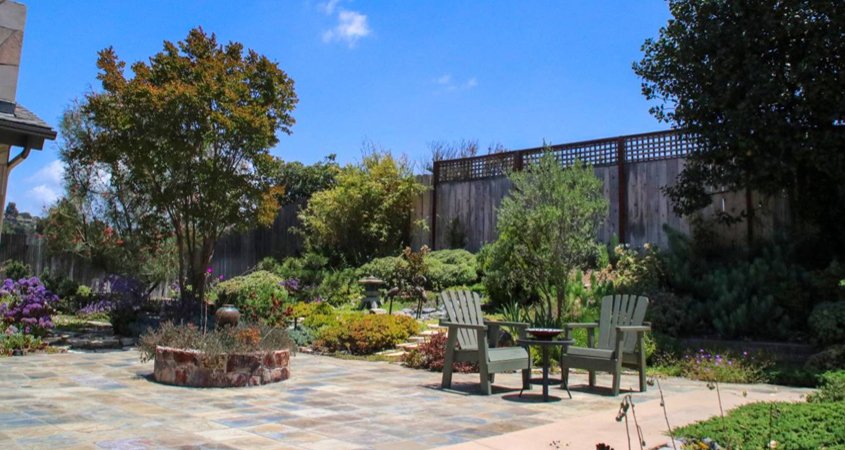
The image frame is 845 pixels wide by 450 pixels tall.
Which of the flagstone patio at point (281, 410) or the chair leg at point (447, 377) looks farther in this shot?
the chair leg at point (447, 377)

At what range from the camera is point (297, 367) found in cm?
764

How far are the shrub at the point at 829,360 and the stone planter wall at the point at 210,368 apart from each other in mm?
5741

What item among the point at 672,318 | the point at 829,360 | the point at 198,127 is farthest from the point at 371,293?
the point at 829,360

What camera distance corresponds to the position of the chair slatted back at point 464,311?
6.27 metres

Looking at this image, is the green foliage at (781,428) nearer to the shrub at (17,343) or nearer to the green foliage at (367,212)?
the shrub at (17,343)

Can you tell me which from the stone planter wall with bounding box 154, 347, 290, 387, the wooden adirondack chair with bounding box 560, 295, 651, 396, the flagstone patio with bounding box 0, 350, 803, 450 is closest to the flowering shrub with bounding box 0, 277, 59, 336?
the flagstone patio with bounding box 0, 350, 803, 450

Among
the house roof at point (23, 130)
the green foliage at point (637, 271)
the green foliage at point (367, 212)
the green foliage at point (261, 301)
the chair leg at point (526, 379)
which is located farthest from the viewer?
the green foliage at point (367, 212)

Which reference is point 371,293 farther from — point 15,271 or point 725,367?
point 15,271

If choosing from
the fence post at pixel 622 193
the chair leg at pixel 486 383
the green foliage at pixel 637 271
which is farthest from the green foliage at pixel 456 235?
the chair leg at pixel 486 383

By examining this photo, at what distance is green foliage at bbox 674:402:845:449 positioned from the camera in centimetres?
344

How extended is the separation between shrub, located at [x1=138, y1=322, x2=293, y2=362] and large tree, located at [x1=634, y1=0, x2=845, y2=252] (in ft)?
22.1

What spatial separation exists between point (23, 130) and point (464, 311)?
422 centimetres

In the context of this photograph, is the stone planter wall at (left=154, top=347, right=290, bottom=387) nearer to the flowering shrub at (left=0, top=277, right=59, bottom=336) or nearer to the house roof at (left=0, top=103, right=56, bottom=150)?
the house roof at (left=0, top=103, right=56, bottom=150)

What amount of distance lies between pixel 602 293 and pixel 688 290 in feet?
4.13
